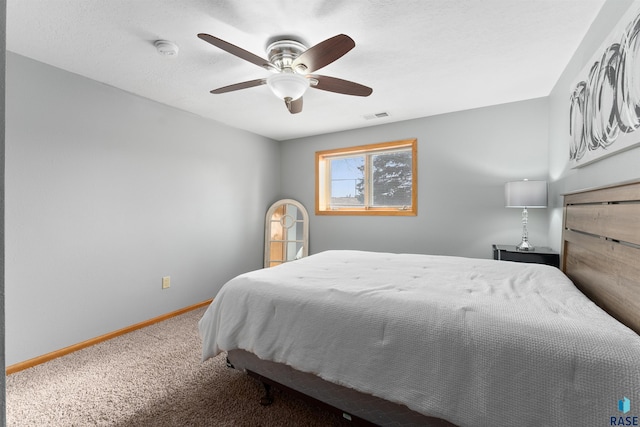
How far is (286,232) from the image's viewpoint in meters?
4.53

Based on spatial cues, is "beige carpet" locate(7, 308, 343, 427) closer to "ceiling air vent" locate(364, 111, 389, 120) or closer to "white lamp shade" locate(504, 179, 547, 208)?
"white lamp shade" locate(504, 179, 547, 208)

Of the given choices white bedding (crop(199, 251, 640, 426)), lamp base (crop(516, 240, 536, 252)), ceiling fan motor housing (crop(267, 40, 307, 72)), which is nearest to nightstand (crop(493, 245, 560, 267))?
lamp base (crop(516, 240, 536, 252))

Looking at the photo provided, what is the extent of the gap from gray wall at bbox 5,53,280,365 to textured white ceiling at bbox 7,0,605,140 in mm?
311

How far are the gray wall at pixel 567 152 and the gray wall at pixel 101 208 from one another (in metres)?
3.58

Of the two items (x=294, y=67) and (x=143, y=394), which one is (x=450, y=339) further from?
A: (x=143, y=394)

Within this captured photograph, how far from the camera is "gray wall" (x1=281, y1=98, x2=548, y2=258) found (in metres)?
2.96

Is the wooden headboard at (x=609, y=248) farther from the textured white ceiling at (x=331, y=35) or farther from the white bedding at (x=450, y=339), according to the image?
the textured white ceiling at (x=331, y=35)

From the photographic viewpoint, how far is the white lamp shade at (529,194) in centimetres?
257

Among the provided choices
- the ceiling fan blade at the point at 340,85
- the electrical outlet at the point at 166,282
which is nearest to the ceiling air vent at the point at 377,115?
the ceiling fan blade at the point at 340,85

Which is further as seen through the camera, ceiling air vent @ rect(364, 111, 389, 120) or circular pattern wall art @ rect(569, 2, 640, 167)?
ceiling air vent @ rect(364, 111, 389, 120)

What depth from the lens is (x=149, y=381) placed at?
192 centimetres

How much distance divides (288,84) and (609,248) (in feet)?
6.51

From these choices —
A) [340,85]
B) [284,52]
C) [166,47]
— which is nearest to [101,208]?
[166,47]

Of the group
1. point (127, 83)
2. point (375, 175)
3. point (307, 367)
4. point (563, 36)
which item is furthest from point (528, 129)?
point (127, 83)
